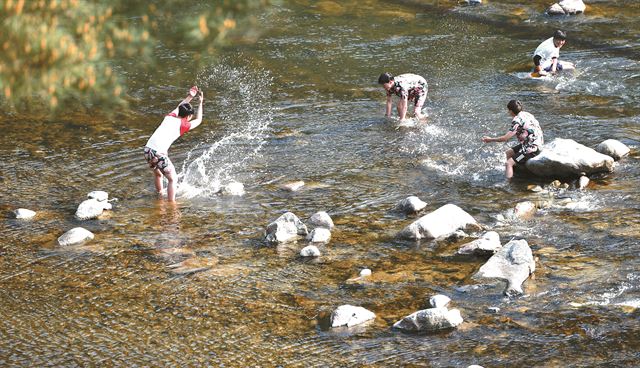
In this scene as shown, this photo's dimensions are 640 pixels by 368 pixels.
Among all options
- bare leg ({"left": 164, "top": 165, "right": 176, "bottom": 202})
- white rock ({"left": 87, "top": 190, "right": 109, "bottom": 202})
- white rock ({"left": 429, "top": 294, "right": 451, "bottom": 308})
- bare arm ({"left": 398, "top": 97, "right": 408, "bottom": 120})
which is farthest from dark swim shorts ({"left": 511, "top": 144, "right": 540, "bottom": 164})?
white rock ({"left": 87, "top": 190, "right": 109, "bottom": 202})

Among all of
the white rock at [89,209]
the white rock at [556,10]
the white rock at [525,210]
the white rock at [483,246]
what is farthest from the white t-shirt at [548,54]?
the white rock at [89,209]

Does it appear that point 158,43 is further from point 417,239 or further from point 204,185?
point 417,239

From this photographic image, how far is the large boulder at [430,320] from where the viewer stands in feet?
26.9

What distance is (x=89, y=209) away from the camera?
38.1 feet

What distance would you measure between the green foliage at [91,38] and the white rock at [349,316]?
622 centimetres

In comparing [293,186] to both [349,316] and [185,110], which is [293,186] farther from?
[349,316]

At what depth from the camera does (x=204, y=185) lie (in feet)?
43.0

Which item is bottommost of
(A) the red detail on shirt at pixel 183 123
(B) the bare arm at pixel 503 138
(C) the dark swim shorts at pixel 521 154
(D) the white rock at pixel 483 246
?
(D) the white rock at pixel 483 246

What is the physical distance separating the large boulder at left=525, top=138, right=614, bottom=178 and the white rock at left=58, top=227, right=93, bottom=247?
651 cm

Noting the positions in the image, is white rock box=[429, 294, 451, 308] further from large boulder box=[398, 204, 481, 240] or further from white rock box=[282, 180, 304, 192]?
white rock box=[282, 180, 304, 192]

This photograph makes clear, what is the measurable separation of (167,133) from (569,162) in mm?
5927

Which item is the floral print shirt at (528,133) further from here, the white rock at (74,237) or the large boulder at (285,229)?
the white rock at (74,237)

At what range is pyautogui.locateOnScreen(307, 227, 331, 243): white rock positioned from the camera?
1061cm

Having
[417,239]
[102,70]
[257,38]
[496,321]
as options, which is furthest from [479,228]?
[257,38]
